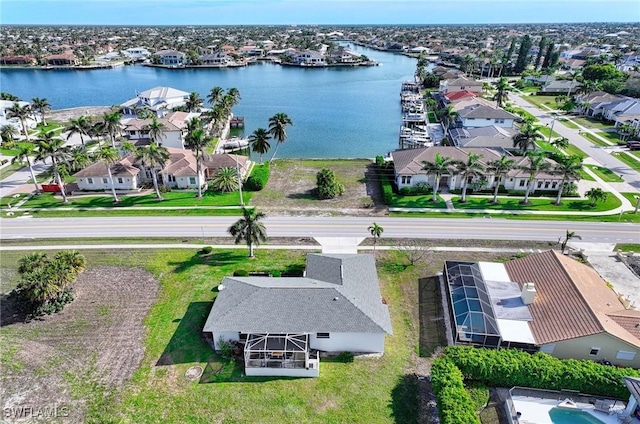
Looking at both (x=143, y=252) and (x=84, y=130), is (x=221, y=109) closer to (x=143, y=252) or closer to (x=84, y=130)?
(x=84, y=130)

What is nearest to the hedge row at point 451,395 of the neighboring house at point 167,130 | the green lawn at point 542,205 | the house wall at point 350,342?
the house wall at point 350,342

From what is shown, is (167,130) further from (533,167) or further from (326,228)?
(533,167)

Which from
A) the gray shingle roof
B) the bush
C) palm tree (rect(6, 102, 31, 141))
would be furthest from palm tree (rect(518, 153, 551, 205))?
palm tree (rect(6, 102, 31, 141))

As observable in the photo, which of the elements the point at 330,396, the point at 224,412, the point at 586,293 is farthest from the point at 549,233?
the point at 224,412

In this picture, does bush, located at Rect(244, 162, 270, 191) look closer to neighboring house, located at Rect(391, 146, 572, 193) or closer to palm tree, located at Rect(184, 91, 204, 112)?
neighboring house, located at Rect(391, 146, 572, 193)

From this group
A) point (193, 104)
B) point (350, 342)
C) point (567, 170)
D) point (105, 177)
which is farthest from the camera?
point (193, 104)

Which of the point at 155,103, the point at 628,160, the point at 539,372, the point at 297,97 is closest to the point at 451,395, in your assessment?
the point at 539,372
